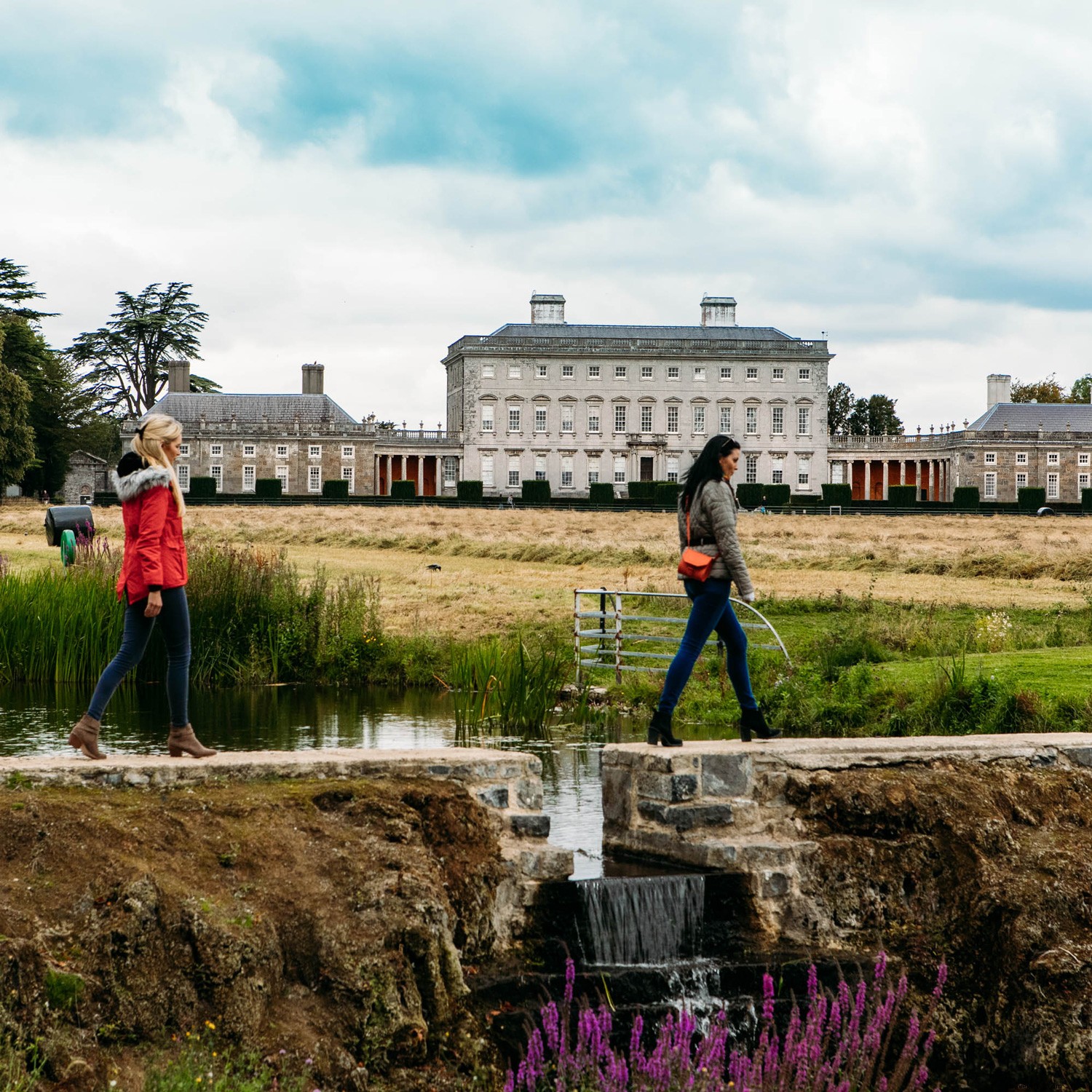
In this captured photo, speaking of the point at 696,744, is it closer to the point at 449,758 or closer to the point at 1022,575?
the point at 449,758

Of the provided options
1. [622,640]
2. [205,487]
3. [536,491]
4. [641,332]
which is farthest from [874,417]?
[622,640]

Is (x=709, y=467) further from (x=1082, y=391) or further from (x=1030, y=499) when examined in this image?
(x=1082, y=391)

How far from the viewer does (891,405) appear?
93.2 m

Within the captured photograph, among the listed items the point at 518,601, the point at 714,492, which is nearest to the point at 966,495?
the point at 518,601

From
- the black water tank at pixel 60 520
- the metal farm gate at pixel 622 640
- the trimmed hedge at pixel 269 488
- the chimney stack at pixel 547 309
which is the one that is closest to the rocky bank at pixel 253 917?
the metal farm gate at pixel 622 640

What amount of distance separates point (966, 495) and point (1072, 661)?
50.5m

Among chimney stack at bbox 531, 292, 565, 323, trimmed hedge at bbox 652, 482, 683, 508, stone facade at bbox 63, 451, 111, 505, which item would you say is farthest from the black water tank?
chimney stack at bbox 531, 292, 565, 323

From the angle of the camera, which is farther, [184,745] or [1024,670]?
[1024,670]

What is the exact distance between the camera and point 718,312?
88.4 metres

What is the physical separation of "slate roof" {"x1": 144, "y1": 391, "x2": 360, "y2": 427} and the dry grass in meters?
29.5

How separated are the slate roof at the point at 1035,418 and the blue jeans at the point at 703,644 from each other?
78202 millimetres

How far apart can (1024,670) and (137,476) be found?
8.31 meters

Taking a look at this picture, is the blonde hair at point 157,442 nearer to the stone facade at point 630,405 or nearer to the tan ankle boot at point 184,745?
the tan ankle boot at point 184,745

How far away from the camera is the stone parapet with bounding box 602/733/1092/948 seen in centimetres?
652
